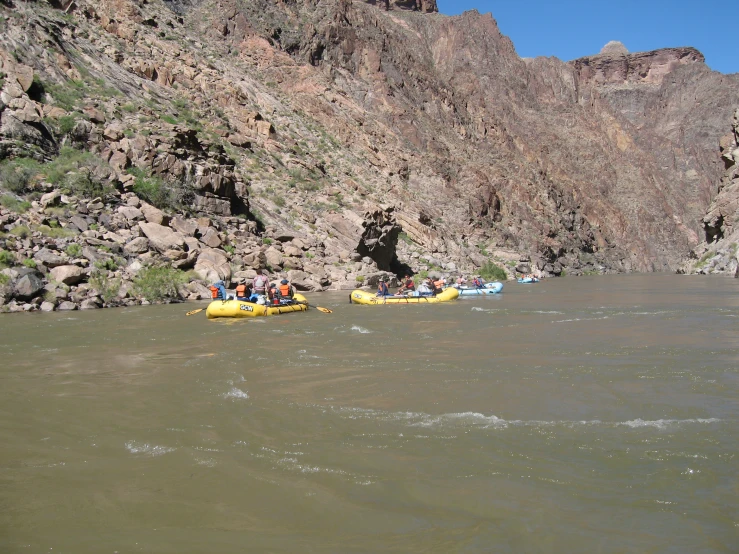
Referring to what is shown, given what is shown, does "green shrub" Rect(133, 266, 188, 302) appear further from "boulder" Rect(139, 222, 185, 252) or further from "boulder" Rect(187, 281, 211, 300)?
"boulder" Rect(139, 222, 185, 252)

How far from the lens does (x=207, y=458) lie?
4703mm

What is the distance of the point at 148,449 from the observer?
16.1ft

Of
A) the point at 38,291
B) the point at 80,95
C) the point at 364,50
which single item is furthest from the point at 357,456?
Answer: the point at 364,50

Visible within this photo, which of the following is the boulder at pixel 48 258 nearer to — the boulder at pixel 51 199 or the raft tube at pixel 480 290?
the boulder at pixel 51 199

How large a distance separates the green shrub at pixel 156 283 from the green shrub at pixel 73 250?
170 cm

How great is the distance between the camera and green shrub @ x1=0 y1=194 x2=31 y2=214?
17.2 metres

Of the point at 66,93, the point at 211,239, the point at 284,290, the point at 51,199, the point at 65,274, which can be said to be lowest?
the point at 284,290

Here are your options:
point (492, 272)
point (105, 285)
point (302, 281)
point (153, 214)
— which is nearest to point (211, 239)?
point (153, 214)

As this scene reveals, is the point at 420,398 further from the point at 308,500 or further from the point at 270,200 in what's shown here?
the point at 270,200

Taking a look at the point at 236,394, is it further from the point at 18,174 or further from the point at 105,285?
the point at 18,174

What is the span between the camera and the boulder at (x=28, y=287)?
1489 centimetres

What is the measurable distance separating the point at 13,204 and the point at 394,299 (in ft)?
39.2

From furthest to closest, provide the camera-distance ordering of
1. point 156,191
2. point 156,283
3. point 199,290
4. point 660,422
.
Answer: point 156,191 < point 199,290 < point 156,283 < point 660,422

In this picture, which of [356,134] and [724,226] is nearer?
[356,134]
